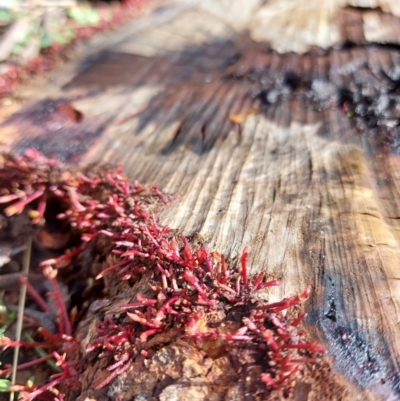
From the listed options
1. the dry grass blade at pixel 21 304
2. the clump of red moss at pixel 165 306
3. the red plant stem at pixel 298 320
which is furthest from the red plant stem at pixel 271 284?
the dry grass blade at pixel 21 304

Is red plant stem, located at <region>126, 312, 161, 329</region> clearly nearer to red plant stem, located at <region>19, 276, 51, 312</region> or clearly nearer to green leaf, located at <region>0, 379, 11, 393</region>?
green leaf, located at <region>0, 379, 11, 393</region>

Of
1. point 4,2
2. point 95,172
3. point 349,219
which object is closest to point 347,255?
point 349,219

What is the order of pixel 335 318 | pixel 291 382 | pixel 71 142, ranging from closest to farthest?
pixel 291 382, pixel 335 318, pixel 71 142

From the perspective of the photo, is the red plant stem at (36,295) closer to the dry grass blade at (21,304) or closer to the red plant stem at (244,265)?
the dry grass blade at (21,304)

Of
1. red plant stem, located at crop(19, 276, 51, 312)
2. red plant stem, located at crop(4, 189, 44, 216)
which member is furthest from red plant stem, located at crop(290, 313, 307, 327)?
red plant stem, located at crop(4, 189, 44, 216)

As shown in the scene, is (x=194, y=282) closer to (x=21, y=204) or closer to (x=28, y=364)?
(x=28, y=364)

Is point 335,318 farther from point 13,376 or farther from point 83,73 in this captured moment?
point 83,73

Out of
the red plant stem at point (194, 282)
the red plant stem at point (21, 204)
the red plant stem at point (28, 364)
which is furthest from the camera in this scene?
the red plant stem at point (21, 204)
